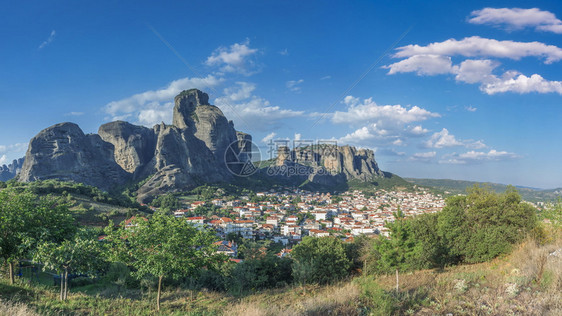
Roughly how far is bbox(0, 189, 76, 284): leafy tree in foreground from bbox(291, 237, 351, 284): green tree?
10.1 meters

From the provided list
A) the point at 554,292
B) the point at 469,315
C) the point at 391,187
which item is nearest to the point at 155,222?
the point at 469,315

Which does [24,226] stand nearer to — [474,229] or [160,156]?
[474,229]

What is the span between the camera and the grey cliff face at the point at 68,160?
72.2m

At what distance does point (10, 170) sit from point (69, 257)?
18364 cm

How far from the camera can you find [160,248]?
866 cm

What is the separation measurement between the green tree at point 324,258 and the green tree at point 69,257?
8.97 metres

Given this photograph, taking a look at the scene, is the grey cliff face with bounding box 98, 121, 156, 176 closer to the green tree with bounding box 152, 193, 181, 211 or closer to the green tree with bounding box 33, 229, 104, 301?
the green tree with bounding box 152, 193, 181, 211

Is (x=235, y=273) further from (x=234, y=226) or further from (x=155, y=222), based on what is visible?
(x=234, y=226)

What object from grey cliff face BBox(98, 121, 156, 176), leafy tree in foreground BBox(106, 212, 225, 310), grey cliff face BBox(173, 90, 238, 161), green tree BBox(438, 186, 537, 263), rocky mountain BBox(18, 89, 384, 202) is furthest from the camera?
grey cliff face BBox(173, 90, 238, 161)

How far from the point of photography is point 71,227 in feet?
33.6

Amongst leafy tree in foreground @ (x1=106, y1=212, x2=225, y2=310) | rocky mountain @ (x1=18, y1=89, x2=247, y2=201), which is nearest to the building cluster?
rocky mountain @ (x1=18, y1=89, x2=247, y2=201)

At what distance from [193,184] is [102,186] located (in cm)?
2382

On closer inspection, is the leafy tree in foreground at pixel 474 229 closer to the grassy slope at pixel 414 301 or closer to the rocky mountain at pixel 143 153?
the grassy slope at pixel 414 301

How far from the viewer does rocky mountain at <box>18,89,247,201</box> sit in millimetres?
74062
